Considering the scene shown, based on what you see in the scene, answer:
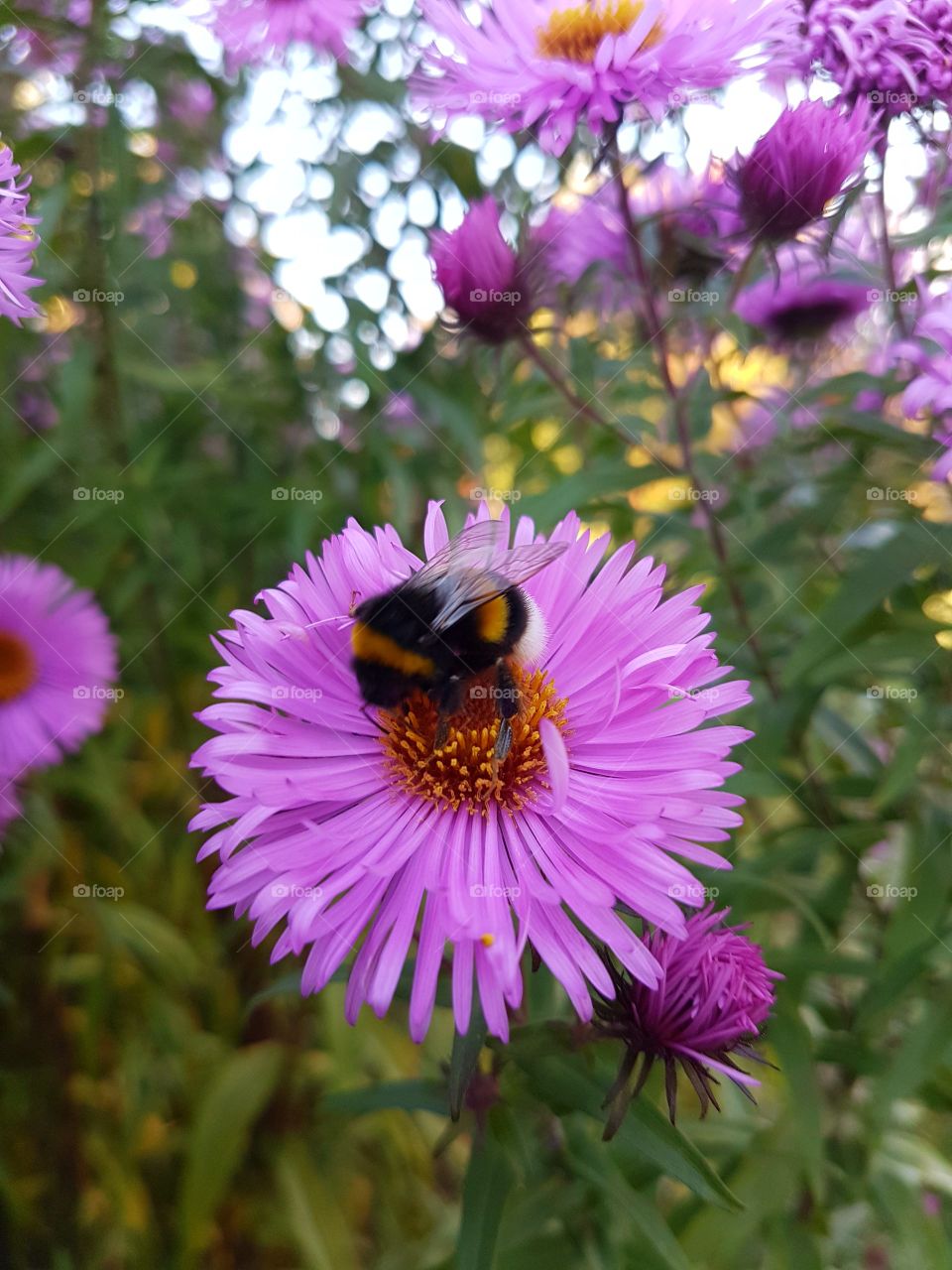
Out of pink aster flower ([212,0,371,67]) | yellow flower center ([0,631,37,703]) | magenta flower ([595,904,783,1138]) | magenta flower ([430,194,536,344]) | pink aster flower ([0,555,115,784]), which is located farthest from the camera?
yellow flower center ([0,631,37,703])

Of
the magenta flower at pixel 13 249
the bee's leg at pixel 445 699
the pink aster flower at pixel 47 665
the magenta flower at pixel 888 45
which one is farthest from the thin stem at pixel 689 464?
the pink aster flower at pixel 47 665

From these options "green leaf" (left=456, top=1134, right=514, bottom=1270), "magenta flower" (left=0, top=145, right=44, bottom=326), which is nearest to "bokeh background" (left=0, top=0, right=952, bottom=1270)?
"green leaf" (left=456, top=1134, right=514, bottom=1270)

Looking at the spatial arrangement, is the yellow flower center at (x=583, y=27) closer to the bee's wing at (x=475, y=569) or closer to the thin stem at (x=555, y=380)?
the thin stem at (x=555, y=380)

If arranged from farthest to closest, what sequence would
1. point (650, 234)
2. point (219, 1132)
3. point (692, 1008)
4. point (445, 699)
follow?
1. point (219, 1132)
2. point (650, 234)
3. point (445, 699)
4. point (692, 1008)

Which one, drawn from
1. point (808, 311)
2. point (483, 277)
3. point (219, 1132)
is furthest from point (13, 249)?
point (219, 1132)

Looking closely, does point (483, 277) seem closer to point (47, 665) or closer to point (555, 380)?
point (555, 380)

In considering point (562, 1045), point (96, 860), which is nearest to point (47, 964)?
point (96, 860)

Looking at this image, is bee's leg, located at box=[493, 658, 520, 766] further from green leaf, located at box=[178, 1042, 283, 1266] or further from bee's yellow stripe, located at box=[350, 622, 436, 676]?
green leaf, located at box=[178, 1042, 283, 1266]
